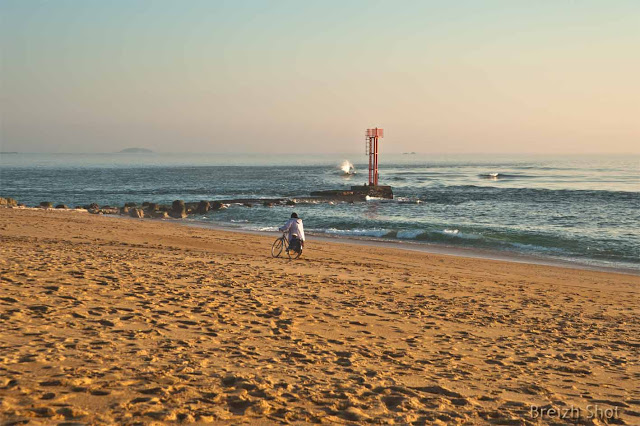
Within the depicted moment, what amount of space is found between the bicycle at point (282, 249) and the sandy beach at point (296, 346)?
269 cm

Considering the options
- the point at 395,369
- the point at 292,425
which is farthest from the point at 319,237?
the point at 292,425

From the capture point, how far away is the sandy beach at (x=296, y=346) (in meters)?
5.15

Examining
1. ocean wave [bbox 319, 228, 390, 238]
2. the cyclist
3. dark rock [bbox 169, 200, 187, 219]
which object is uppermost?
the cyclist

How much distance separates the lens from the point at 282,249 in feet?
57.4

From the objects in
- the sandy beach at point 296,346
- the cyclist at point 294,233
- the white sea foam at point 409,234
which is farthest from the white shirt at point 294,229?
the white sea foam at point 409,234

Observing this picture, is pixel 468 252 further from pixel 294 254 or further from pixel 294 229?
pixel 294 229

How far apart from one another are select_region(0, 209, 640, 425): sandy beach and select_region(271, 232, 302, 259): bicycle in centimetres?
269

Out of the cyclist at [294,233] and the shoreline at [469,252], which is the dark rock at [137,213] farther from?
the cyclist at [294,233]

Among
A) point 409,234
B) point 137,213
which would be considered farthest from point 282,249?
point 137,213

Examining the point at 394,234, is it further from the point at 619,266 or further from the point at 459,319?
the point at 459,319

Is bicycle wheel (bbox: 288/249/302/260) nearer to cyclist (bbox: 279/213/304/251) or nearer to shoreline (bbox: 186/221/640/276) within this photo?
cyclist (bbox: 279/213/304/251)

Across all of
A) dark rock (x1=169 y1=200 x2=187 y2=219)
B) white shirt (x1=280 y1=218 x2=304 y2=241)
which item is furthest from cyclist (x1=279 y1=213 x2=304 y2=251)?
dark rock (x1=169 y1=200 x2=187 y2=219)

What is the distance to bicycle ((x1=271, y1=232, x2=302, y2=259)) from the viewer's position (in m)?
16.5

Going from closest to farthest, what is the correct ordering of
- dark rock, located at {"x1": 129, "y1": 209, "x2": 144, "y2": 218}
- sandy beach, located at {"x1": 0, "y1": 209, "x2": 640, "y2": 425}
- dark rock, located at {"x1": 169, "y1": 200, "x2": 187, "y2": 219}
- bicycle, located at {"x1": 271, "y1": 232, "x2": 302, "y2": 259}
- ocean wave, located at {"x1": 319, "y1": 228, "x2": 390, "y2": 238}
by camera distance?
sandy beach, located at {"x1": 0, "y1": 209, "x2": 640, "y2": 425} → bicycle, located at {"x1": 271, "y1": 232, "x2": 302, "y2": 259} → ocean wave, located at {"x1": 319, "y1": 228, "x2": 390, "y2": 238} → dark rock, located at {"x1": 129, "y1": 209, "x2": 144, "y2": 218} → dark rock, located at {"x1": 169, "y1": 200, "x2": 187, "y2": 219}
